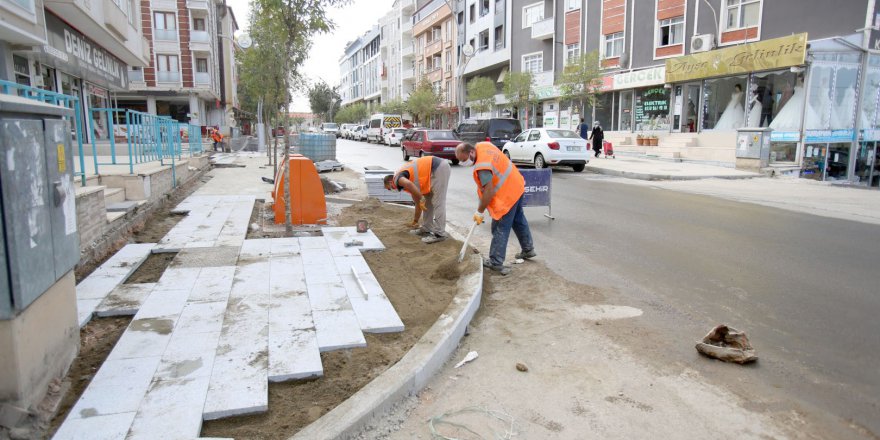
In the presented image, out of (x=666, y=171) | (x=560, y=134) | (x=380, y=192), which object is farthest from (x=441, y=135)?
(x=380, y=192)

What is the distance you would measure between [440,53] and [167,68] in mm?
25769

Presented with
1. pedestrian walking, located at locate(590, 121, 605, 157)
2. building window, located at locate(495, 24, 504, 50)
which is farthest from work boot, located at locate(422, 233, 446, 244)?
building window, located at locate(495, 24, 504, 50)

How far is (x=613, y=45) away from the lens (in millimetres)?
30641

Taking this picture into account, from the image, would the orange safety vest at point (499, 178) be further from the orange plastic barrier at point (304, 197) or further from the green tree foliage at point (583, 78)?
the green tree foliage at point (583, 78)

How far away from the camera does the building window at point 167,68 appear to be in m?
43.1

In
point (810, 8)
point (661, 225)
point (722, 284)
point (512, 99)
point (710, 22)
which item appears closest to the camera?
point (722, 284)

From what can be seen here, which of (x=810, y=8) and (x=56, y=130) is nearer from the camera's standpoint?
(x=56, y=130)

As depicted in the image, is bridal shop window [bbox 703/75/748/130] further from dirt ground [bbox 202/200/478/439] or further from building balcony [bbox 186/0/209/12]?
building balcony [bbox 186/0/209/12]

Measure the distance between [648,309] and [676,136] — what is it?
23.3m

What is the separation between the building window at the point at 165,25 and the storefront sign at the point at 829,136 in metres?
43.0

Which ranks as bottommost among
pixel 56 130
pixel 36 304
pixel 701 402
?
pixel 701 402

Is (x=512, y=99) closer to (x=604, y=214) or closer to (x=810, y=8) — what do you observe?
(x=810, y=8)

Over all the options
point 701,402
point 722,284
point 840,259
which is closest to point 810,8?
point 840,259

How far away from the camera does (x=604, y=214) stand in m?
10.2
